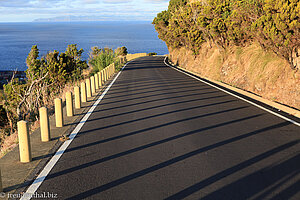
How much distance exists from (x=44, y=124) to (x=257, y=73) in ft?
38.3

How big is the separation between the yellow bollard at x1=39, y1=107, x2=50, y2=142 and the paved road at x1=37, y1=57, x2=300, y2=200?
0.72 m

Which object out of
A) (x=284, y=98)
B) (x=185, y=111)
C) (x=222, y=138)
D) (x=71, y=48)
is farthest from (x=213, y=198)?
(x=71, y=48)

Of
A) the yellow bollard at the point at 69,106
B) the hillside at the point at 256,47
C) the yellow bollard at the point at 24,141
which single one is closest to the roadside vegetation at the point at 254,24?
the hillside at the point at 256,47

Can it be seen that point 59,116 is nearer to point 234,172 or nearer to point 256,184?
point 234,172

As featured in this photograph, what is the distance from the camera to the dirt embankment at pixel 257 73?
41.5 feet

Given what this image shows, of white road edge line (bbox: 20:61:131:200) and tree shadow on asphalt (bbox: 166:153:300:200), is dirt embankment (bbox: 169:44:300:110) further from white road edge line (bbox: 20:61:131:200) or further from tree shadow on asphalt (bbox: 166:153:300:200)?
white road edge line (bbox: 20:61:131:200)

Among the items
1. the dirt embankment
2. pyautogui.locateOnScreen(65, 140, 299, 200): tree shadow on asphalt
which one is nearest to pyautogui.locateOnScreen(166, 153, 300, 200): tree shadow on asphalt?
pyautogui.locateOnScreen(65, 140, 299, 200): tree shadow on asphalt

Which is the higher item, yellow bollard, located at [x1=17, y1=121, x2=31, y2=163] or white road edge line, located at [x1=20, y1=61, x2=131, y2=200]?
yellow bollard, located at [x1=17, y1=121, x2=31, y2=163]

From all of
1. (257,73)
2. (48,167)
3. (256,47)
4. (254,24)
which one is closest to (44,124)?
(48,167)

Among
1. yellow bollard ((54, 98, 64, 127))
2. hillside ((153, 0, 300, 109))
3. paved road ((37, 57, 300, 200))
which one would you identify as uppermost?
hillside ((153, 0, 300, 109))

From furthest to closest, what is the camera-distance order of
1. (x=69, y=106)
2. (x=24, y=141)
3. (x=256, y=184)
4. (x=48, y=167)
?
(x=69, y=106) → (x=24, y=141) → (x=48, y=167) → (x=256, y=184)

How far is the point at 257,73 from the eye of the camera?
52.6 ft

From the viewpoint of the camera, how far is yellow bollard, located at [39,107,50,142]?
7.26m

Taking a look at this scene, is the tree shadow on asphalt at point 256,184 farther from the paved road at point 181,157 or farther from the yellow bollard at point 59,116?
the yellow bollard at point 59,116
